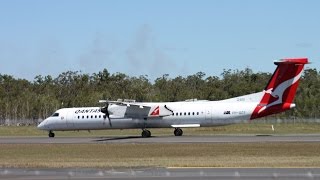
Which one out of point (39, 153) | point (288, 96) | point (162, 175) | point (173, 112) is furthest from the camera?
point (173, 112)

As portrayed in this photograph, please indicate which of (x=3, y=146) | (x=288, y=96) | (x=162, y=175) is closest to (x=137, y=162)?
(x=162, y=175)

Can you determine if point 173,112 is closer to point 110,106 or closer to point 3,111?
point 110,106

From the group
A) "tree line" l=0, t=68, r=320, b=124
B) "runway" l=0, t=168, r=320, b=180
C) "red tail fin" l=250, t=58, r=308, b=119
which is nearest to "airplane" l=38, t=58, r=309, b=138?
"red tail fin" l=250, t=58, r=308, b=119

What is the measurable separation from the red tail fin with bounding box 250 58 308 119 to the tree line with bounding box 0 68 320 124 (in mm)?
45842

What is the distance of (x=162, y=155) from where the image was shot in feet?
112

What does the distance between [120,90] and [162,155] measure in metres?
108

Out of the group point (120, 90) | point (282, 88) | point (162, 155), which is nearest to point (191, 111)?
point (282, 88)

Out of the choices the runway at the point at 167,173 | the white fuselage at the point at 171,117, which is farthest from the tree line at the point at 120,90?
the runway at the point at 167,173

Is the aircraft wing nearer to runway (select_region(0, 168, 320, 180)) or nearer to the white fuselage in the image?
the white fuselage

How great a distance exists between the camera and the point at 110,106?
57.0 m

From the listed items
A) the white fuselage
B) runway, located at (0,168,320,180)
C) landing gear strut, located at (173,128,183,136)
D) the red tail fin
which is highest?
the red tail fin

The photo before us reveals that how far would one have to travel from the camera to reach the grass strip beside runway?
27844mm

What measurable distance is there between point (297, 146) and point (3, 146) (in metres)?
19.6

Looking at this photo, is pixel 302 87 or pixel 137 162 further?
pixel 302 87
